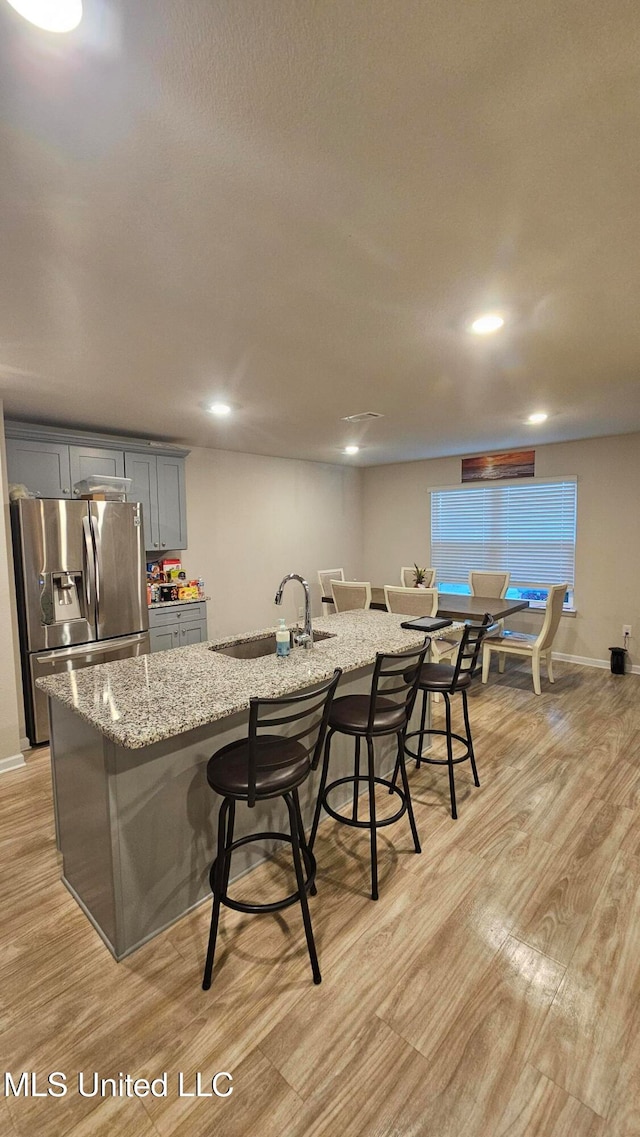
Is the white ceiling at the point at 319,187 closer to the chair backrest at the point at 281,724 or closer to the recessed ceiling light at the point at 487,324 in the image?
the recessed ceiling light at the point at 487,324

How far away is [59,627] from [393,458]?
4.52 meters

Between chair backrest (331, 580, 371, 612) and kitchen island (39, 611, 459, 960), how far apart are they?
251 centimetres

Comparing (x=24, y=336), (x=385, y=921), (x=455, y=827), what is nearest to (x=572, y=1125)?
(x=385, y=921)

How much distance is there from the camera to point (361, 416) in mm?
3869

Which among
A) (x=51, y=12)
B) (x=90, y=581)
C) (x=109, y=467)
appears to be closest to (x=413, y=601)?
(x=90, y=581)

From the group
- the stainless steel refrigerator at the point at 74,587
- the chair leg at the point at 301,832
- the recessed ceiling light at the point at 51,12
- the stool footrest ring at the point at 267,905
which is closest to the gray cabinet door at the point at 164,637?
the stainless steel refrigerator at the point at 74,587

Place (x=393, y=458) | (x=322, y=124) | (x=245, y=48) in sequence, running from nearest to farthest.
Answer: (x=245, y=48) → (x=322, y=124) → (x=393, y=458)

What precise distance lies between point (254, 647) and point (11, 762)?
1.90 metres

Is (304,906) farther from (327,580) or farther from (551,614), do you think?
(327,580)

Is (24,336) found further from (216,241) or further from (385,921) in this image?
(385,921)

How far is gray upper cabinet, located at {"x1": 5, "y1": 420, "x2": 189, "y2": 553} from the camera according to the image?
3619 mm

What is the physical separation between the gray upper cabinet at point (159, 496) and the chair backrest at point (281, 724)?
107 inches

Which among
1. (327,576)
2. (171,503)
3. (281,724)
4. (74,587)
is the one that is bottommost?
(281,724)

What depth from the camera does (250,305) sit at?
195 cm
